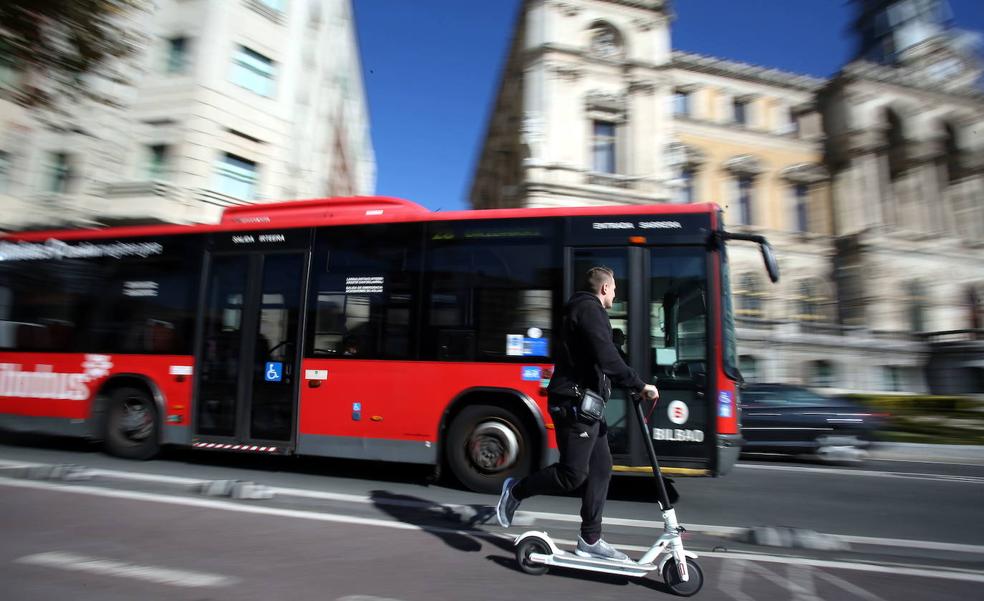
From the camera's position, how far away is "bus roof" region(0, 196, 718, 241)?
6.28 meters

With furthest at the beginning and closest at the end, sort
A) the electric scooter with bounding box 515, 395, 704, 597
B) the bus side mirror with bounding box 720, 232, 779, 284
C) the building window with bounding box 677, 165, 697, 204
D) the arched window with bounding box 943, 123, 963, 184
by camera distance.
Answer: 1. the arched window with bounding box 943, 123, 963, 184
2. the building window with bounding box 677, 165, 697, 204
3. the bus side mirror with bounding box 720, 232, 779, 284
4. the electric scooter with bounding box 515, 395, 704, 597

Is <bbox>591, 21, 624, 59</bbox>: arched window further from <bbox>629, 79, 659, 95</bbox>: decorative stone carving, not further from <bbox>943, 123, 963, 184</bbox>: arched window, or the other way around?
<bbox>943, 123, 963, 184</bbox>: arched window

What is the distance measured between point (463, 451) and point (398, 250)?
2390mm

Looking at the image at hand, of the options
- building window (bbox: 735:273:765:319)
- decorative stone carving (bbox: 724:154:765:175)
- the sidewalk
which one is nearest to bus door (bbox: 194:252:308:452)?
the sidewalk

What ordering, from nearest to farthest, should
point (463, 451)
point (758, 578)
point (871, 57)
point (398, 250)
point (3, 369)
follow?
point (758, 578), point (463, 451), point (398, 250), point (3, 369), point (871, 57)

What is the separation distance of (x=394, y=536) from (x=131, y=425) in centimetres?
489

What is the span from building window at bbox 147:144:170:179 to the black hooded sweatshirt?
18.2m

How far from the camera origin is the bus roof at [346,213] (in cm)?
628

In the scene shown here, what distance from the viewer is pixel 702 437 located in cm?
570

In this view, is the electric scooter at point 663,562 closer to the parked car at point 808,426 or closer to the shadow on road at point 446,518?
the shadow on road at point 446,518

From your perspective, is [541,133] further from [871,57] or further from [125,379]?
[871,57]

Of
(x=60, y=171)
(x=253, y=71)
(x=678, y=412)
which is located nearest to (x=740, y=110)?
(x=253, y=71)

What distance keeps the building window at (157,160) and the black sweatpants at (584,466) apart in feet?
60.3

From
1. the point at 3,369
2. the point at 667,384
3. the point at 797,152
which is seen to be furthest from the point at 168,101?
the point at 797,152
